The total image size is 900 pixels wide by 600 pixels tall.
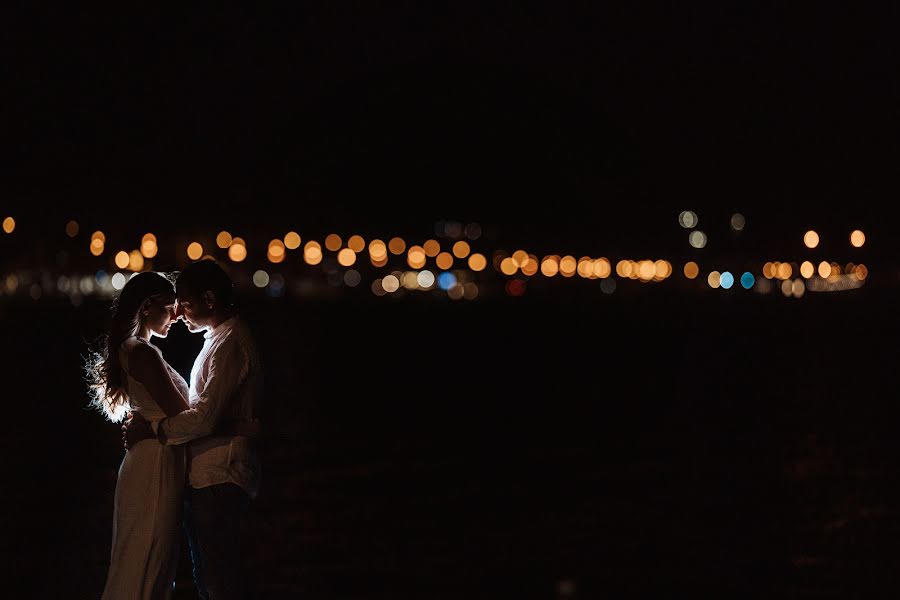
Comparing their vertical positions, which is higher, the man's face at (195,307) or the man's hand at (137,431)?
the man's face at (195,307)

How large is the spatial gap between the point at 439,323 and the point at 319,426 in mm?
40380

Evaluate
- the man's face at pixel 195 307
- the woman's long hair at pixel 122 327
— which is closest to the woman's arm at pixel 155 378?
the woman's long hair at pixel 122 327

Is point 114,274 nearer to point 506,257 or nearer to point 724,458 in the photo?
point 506,257

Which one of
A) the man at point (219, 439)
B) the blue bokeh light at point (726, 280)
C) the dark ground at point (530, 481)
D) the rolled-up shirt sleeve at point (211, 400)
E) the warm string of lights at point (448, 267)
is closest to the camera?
the rolled-up shirt sleeve at point (211, 400)

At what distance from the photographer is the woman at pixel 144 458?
6617mm

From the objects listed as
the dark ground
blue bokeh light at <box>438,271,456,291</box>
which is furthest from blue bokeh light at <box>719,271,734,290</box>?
the dark ground

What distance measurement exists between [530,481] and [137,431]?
735 centimetres

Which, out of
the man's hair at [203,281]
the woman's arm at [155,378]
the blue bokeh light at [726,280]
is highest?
the blue bokeh light at [726,280]

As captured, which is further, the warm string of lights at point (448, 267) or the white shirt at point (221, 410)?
the warm string of lights at point (448, 267)

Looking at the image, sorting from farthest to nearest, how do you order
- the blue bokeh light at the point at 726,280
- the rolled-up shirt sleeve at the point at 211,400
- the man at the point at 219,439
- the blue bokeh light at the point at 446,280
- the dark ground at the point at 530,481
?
1. the blue bokeh light at the point at 446,280
2. the blue bokeh light at the point at 726,280
3. the dark ground at the point at 530,481
4. the man at the point at 219,439
5. the rolled-up shirt sleeve at the point at 211,400

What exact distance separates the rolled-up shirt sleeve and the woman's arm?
55mm

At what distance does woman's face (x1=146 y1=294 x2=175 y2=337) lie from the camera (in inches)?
265

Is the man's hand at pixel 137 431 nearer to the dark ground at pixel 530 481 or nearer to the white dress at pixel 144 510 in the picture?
the white dress at pixel 144 510

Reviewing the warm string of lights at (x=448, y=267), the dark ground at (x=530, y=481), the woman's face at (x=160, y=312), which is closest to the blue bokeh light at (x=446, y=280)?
the warm string of lights at (x=448, y=267)
